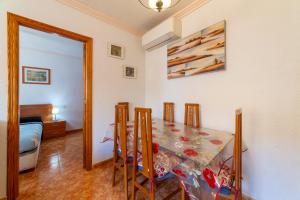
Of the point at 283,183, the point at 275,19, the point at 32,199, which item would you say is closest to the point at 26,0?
the point at 32,199

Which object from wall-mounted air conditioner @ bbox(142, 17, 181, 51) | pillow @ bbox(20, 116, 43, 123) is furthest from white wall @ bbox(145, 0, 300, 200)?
pillow @ bbox(20, 116, 43, 123)

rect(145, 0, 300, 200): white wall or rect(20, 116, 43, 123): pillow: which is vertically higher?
rect(145, 0, 300, 200): white wall

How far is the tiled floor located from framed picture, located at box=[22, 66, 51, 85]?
2120 mm

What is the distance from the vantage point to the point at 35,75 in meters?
3.63

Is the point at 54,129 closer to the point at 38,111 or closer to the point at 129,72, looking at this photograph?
the point at 38,111

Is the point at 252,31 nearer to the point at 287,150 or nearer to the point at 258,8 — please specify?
the point at 258,8

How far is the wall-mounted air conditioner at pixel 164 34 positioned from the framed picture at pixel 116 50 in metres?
0.48

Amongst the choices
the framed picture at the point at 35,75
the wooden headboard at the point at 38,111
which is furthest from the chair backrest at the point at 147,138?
the framed picture at the point at 35,75

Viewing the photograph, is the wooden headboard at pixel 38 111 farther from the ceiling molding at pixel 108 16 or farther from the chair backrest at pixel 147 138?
the chair backrest at pixel 147 138

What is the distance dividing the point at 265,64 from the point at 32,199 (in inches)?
115

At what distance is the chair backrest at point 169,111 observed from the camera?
234 centimetres

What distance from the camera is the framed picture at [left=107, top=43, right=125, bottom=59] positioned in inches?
94.2

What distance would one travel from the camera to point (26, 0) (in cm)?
161

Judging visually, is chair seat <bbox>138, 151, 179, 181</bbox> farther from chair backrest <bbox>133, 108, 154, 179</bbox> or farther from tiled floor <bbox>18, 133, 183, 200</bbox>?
tiled floor <bbox>18, 133, 183, 200</bbox>
